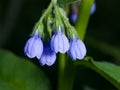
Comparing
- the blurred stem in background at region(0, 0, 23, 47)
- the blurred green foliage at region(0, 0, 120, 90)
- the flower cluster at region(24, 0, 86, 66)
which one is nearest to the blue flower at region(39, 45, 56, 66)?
the flower cluster at region(24, 0, 86, 66)

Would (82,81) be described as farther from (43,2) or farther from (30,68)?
(43,2)

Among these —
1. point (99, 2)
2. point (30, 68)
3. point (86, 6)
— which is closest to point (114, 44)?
point (99, 2)

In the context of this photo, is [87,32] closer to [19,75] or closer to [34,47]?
[19,75]

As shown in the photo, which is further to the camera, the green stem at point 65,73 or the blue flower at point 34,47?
the green stem at point 65,73

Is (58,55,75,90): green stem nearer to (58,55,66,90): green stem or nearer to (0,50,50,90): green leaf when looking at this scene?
(58,55,66,90): green stem

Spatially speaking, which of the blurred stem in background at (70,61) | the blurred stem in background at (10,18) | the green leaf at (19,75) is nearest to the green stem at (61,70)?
the blurred stem in background at (70,61)

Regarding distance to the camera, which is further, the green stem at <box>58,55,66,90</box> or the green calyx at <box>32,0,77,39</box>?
the green stem at <box>58,55,66,90</box>

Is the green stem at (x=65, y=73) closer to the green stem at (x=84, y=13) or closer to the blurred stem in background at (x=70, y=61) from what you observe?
the blurred stem in background at (x=70, y=61)
